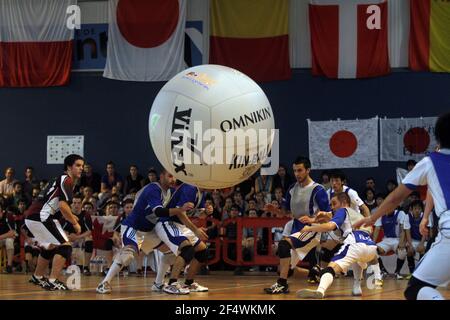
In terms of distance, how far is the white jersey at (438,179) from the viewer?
5.52 metres

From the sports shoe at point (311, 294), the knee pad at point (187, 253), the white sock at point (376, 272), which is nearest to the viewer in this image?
the sports shoe at point (311, 294)

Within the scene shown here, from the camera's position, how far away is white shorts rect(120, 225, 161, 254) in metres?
10.6

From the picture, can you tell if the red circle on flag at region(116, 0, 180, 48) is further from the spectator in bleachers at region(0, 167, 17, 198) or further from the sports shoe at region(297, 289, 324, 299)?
the sports shoe at region(297, 289, 324, 299)

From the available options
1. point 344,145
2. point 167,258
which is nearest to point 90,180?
point 344,145

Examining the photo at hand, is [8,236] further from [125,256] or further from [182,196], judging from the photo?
[182,196]

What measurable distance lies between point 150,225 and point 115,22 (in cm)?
1068

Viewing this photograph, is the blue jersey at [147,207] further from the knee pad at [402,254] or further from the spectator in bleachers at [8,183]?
the spectator in bleachers at [8,183]

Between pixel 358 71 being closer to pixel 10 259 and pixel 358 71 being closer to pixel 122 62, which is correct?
pixel 122 62

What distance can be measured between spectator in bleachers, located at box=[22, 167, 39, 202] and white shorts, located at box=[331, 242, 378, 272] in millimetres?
10857

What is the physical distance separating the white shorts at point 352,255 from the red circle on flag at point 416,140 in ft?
30.2

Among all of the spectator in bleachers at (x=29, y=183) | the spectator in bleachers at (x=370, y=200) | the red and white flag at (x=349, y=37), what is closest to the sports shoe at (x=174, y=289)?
the spectator in bleachers at (x=370, y=200)

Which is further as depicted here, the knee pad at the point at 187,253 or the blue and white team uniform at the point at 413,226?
the blue and white team uniform at the point at 413,226

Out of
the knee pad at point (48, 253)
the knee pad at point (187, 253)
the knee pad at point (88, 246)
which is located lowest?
the knee pad at point (88, 246)
